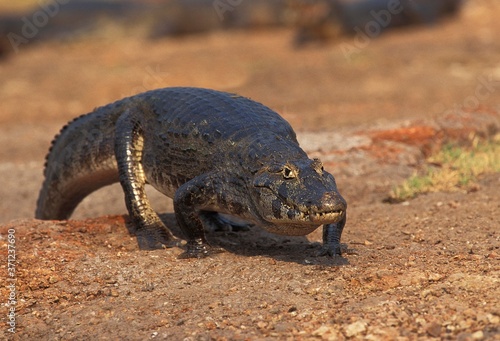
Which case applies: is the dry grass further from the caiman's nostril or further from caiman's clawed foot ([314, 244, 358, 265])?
the caiman's nostril

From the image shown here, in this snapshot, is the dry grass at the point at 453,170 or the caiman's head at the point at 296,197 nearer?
the caiman's head at the point at 296,197

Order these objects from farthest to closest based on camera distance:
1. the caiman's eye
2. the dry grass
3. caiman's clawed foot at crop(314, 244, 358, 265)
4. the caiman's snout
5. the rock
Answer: the dry grass < caiman's clawed foot at crop(314, 244, 358, 265) < the caiman's eye < the caiman's snout < the rock

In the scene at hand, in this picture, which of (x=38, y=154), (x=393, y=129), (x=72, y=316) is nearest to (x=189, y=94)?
(x=72, y=316)

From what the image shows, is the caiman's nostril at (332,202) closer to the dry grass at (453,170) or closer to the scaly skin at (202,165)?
the scaly skin at (202,165)

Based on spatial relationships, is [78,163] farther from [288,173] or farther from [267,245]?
[288,173]

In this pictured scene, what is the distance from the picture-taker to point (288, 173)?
5.02 meters

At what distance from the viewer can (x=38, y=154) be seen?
12695mm

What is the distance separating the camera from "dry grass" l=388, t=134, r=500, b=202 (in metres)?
7.55

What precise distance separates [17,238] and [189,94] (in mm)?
1879

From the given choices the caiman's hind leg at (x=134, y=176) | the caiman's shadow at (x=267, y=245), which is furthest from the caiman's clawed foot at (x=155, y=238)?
the caiman's shadow at (x=267, y=245)

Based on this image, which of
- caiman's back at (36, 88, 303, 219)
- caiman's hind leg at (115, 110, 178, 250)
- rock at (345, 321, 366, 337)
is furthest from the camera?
caiman's hind leg at (115, 110, 178, 250)

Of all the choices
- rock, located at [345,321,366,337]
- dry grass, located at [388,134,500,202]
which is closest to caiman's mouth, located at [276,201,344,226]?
rock, located at [345,321,366,337]

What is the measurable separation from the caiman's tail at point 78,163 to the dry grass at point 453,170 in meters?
2.92

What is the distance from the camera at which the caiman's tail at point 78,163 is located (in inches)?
276
